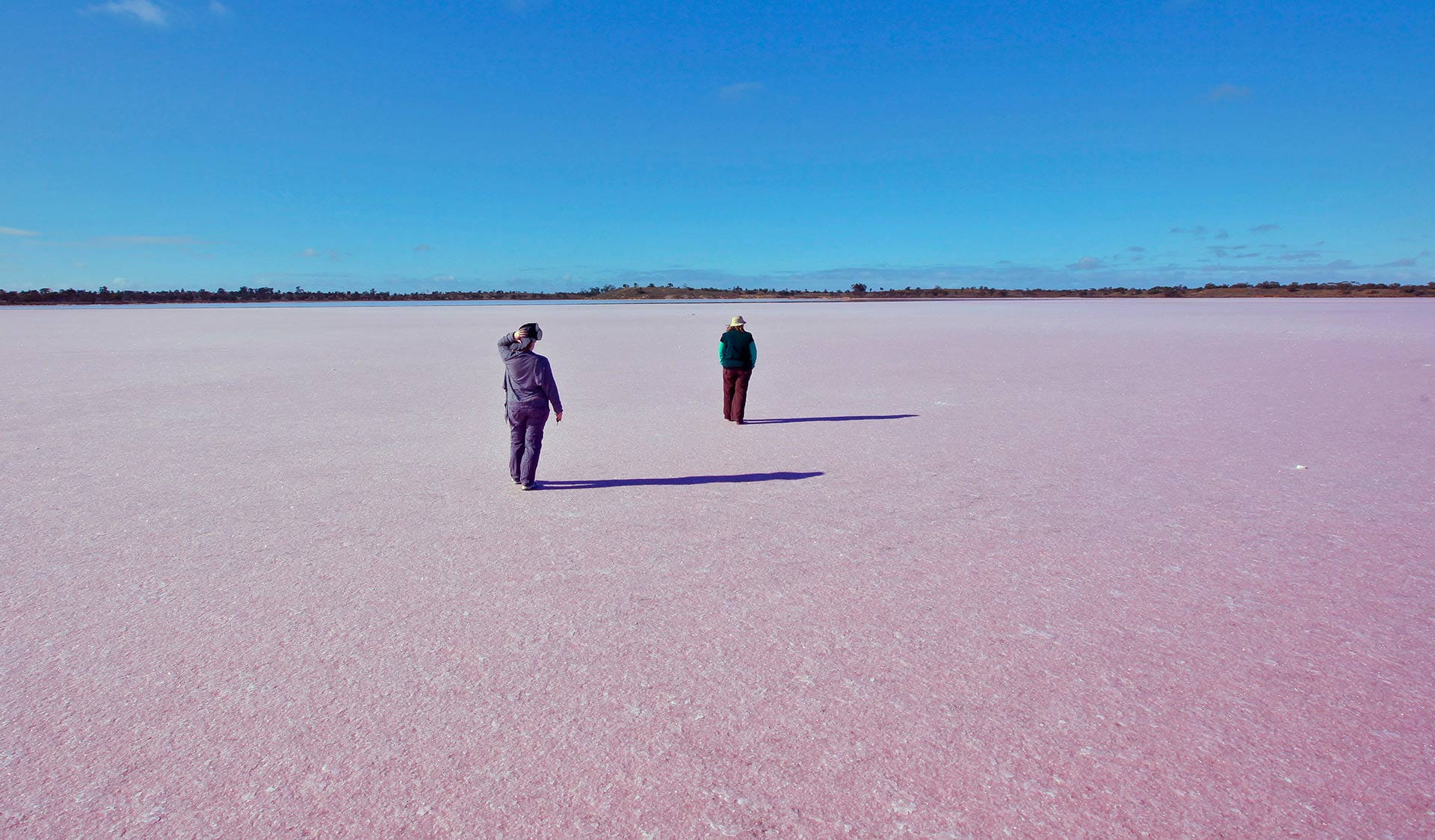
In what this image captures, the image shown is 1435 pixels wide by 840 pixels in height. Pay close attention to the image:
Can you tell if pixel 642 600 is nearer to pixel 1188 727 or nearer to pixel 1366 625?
pixel 1188 727

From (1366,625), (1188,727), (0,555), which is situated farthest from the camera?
(0,555)

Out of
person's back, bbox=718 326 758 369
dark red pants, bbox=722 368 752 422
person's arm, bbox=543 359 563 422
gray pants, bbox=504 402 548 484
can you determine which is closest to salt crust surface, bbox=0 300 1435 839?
gray pants, bbox=504 402 548 484

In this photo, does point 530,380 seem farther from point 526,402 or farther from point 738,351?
point 738,351

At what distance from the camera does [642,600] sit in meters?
4.51

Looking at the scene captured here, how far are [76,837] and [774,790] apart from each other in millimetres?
2362

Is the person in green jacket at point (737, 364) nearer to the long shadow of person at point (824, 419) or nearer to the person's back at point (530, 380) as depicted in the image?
the long shadow of person at point (824, 419)

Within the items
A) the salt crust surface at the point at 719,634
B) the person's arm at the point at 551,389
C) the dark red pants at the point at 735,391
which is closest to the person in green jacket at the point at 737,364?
the dark red pants at the point at 735,391

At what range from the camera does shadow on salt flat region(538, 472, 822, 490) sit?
723cm

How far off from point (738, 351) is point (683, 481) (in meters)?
3.45

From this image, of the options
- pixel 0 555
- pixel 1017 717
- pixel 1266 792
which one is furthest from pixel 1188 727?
pixel 0 555

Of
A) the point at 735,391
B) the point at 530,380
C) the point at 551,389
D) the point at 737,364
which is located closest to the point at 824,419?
the point at 735,391

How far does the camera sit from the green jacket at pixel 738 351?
10.4 meters

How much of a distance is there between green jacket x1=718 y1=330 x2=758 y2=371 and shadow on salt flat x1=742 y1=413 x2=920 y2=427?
855 mm

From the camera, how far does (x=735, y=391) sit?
34.6 ft
